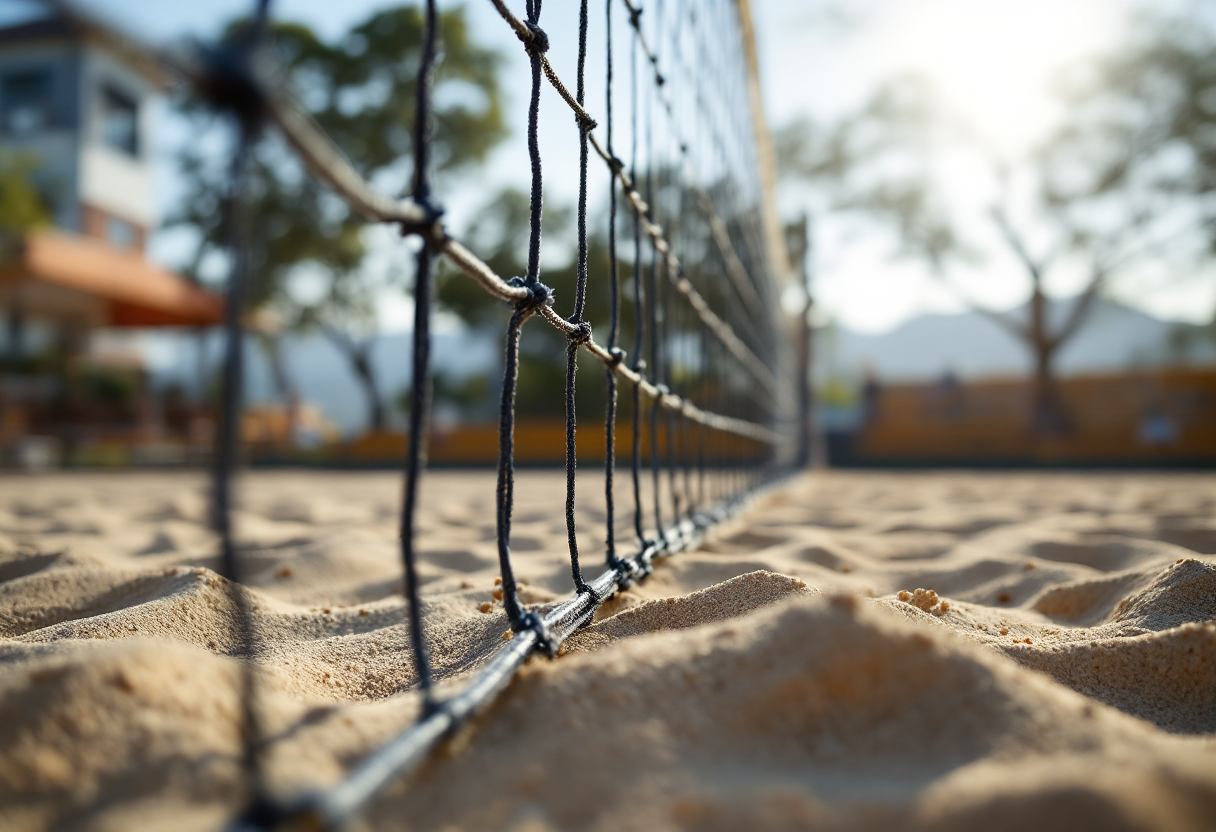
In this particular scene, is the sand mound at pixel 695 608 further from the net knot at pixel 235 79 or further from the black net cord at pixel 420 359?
the net knot at pixel 235 79

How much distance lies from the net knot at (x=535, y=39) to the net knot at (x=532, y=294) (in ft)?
0.93

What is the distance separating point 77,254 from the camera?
25.5 ft

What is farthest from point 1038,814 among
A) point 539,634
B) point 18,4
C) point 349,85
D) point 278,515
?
point 349,85

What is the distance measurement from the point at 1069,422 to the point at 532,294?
11305mm

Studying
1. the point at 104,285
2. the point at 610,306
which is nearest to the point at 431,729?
the point at 610,306

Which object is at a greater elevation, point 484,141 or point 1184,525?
point 484,141

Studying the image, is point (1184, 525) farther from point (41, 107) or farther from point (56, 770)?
point (41, 107)

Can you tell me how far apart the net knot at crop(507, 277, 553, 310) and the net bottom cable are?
339mm

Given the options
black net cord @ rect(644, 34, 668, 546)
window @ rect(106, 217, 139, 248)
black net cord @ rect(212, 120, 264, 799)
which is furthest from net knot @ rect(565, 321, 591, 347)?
window @ rect(106, 217, 139, 248)

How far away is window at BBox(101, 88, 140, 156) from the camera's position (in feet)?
40.7

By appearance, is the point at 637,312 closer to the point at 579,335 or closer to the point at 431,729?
the point at 579,335

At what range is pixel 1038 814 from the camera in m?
0.49

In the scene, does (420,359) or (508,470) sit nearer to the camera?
(420,359)

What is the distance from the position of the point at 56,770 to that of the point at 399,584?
3.15 feet
